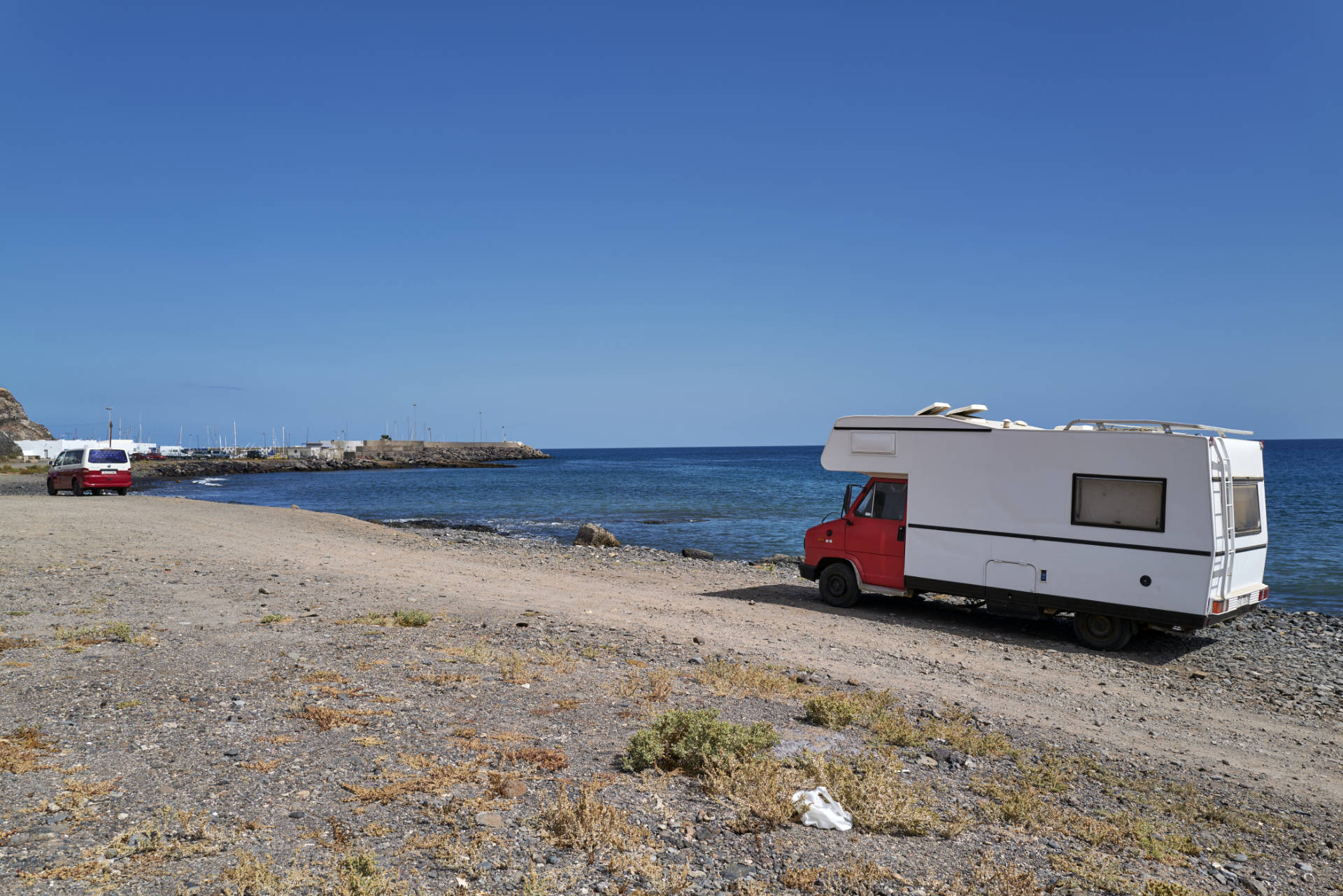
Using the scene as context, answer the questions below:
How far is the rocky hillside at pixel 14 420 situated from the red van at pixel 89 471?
4249 inches

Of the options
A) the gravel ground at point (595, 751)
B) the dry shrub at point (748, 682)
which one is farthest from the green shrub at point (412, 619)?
the dry shrub at point (748, 682)

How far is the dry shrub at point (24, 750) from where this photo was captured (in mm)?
5246

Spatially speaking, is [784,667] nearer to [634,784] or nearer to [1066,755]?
[1066,755]

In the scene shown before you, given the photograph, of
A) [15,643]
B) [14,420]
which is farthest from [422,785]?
[14,420]

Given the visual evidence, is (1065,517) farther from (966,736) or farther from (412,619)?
(412,619)

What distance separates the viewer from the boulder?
85.5 feet

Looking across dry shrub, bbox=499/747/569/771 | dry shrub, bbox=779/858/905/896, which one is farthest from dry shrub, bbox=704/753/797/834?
dry shrub, bbox=499/747/569/771

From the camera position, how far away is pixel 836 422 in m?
14.1

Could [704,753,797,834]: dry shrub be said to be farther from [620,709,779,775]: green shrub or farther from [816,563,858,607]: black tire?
[816,563,858,607]: black tire

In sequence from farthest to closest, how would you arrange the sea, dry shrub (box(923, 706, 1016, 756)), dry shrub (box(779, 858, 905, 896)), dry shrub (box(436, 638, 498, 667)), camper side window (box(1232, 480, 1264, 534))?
1. the sea
2. camper side window (box(1232, 480, 1264, 534))
3. dry shrub (box(436, 638, 498, 667))
4. dry shrub (box(923, 706, 1016, 756))
5. dry shrub (box(779, 858, 905, 896))

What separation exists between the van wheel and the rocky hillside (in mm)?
149280

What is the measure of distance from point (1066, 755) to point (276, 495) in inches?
2230

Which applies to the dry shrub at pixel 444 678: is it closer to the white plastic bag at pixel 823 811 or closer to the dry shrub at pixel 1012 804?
the white plastic bag at pixel 823 811

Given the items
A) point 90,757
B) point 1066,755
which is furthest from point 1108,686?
point 90,757
